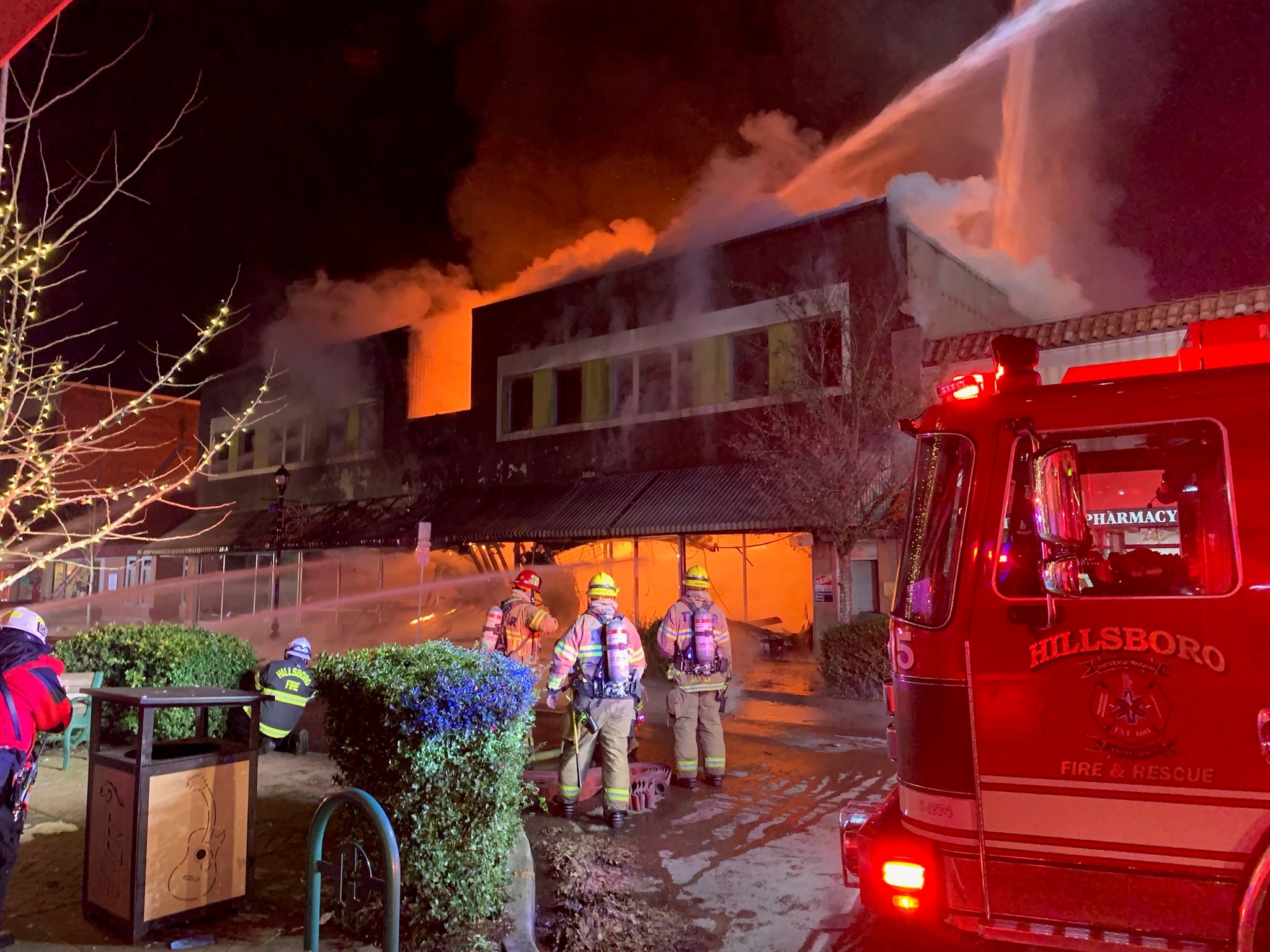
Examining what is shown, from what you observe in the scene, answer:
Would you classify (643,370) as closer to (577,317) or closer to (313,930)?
(577,317)

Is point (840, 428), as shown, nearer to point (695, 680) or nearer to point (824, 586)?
point (824, 586)

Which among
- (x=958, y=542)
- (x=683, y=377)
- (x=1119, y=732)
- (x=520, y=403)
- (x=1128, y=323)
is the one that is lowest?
(x=1119, y=732)

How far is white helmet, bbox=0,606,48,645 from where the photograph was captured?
416 centimetres

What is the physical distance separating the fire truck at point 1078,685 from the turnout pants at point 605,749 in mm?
2788

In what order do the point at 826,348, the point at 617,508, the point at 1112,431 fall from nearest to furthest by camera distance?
the point at 1112,431
the point at 826,348
the point at 617,508

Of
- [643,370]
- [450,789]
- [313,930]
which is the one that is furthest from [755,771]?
[643,370]

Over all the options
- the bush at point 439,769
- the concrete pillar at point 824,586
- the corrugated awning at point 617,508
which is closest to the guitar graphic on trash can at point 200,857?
the bush at point 439,769

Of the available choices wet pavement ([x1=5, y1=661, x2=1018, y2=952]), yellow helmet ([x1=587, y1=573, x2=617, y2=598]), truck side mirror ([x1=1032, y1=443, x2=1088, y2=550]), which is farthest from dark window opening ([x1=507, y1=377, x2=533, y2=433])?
truck side mirror ([x1=1032, y1=443, x2=1088, y2=550])

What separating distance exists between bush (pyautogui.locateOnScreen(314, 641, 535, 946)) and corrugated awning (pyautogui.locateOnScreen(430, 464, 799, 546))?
968 centimetres

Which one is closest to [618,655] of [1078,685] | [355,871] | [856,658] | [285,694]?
[285,694]

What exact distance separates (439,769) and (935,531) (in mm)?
2334

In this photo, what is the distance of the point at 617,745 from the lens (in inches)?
229

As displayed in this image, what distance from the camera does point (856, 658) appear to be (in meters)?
10.9

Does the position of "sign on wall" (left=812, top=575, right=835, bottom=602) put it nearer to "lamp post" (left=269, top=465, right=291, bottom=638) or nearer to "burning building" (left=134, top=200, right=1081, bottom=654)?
"burning building" (left=134, top=200, right=1081, bottom=654)
